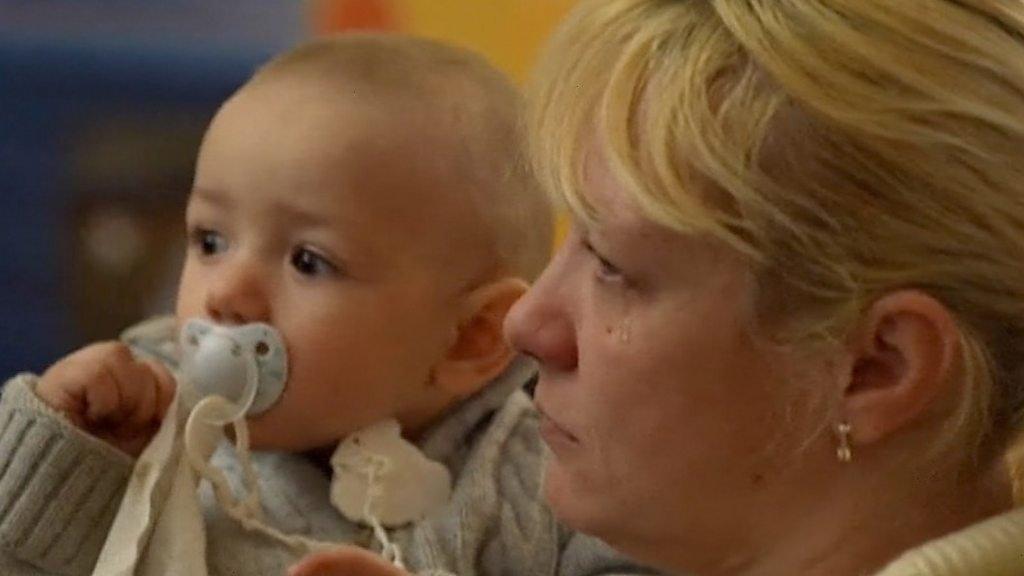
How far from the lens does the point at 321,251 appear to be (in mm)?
1116

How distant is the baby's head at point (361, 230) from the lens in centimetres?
112

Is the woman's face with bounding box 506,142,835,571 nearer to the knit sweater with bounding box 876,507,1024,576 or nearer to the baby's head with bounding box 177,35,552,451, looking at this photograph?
the knit sweater with bounding box 876,507,1024,576

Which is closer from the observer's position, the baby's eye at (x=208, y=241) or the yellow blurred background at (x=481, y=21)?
the baby's eye at (x=208, y=241)

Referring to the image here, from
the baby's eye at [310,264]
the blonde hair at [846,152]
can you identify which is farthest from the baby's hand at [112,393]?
the blonde hair at [846,152]

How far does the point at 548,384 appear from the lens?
38.2 inches

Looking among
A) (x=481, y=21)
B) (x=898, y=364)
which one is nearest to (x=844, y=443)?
(x=898, y=364)

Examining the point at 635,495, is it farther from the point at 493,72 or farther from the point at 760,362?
the point at 493,72

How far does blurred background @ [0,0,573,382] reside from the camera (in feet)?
6.04

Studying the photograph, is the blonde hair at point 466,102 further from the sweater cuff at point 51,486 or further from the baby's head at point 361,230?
the sweater cuff at point 51,486

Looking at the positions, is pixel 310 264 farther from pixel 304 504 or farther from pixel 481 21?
A: pixel 481 21

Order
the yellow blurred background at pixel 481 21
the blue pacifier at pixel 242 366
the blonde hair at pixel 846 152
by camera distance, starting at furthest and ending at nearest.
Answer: the yellow blurred background at pixel 481 21 → the blue pacifier at pixel 242 366 → the blonde hair at pixel 846 152

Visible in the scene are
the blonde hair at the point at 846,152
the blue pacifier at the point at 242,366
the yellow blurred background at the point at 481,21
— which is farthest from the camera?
the yellow blurred background at the point at 481,21

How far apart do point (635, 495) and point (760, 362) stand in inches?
4.0

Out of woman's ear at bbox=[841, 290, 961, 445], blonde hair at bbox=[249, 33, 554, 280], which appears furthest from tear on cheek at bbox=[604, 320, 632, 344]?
blonde hair at bbox=[249, 33, 554, 280]
